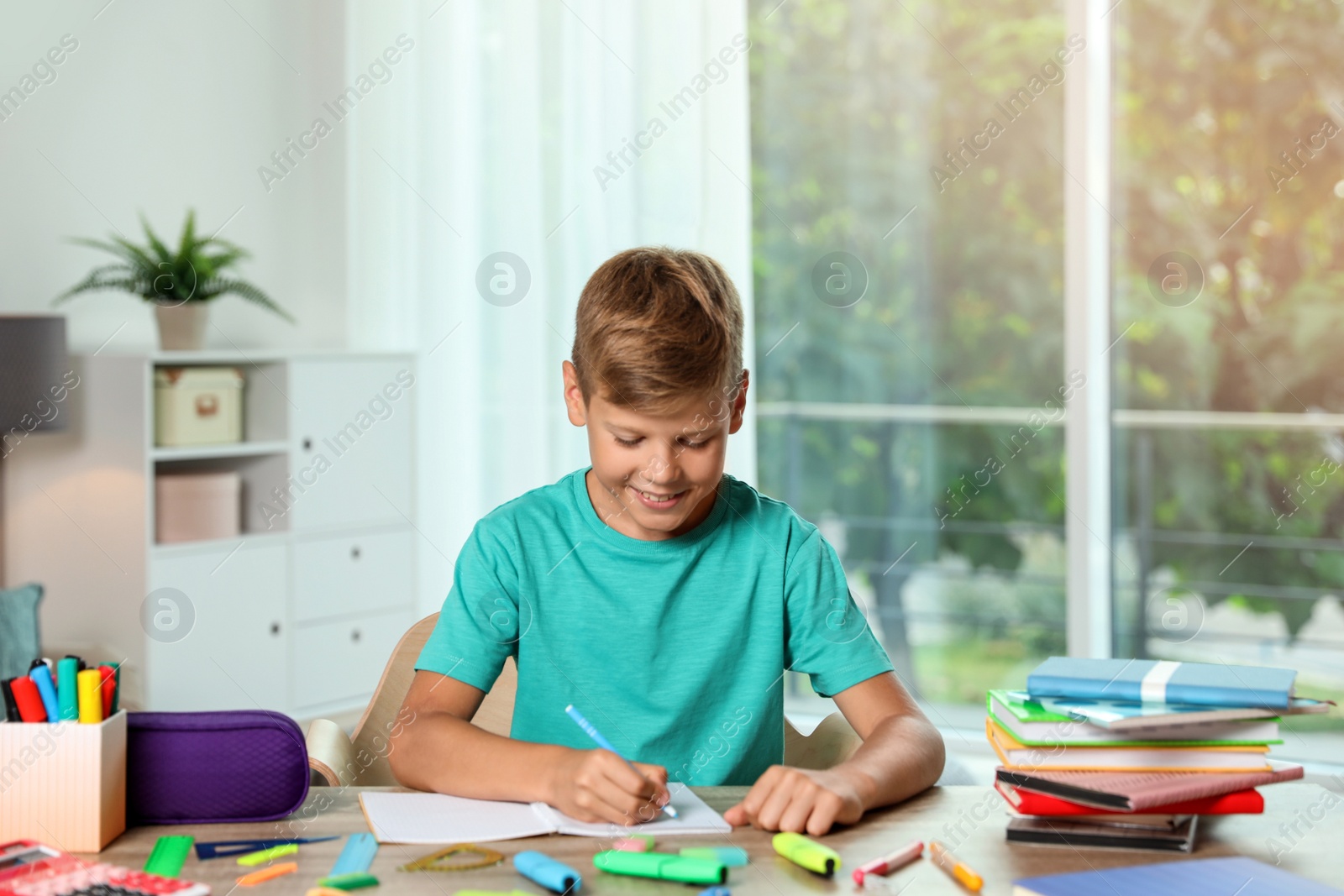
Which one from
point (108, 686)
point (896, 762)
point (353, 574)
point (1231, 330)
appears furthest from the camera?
point (353, 574)

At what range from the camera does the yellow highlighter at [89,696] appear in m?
0.96

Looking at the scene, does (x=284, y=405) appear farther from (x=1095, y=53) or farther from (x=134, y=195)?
(x=1095, y=53)

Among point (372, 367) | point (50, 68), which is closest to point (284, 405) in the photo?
point (372, 367)

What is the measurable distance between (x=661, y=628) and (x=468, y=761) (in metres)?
0.29

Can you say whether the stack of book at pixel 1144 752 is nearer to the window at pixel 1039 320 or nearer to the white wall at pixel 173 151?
the window at pixel 1039 320

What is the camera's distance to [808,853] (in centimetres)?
92

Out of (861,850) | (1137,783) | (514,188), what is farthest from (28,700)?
(514,188)

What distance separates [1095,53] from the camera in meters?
3.07

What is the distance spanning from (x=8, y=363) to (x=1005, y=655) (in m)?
2.61

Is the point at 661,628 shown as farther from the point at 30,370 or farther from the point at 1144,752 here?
the point at 30,370

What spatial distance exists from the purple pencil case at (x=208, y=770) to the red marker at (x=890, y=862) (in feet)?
1.54

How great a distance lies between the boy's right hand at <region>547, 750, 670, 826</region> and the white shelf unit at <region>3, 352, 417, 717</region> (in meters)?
2.35

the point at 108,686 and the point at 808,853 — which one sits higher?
the point at 108,686

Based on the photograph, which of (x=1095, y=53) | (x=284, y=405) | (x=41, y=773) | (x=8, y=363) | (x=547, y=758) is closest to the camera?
(x=41, y=773)
